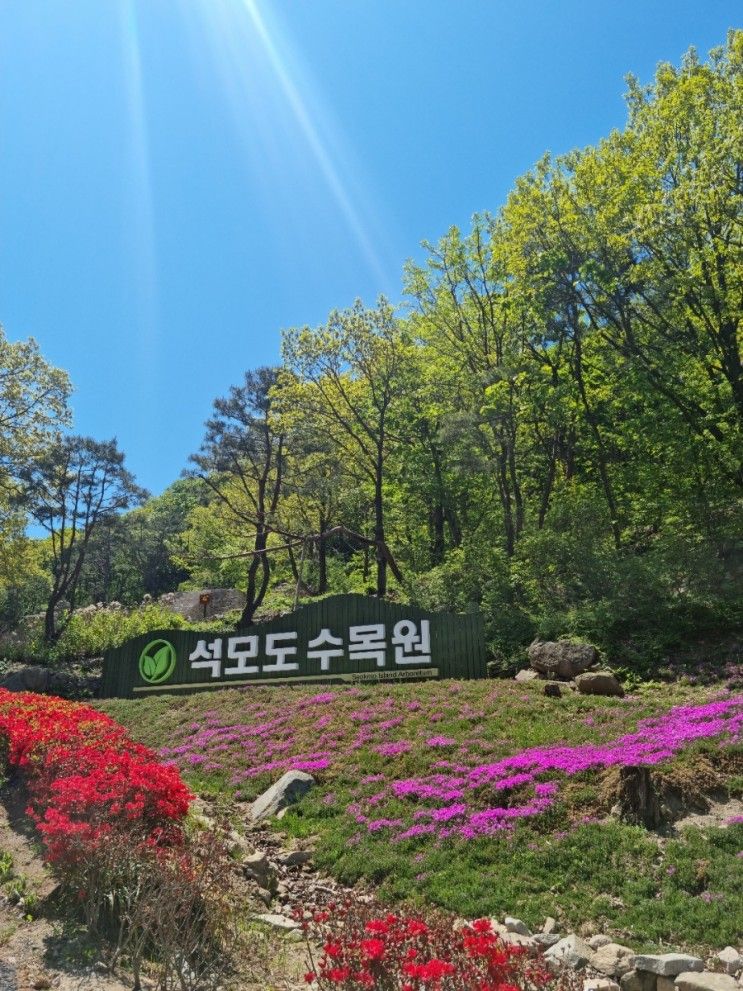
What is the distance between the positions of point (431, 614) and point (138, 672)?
9307 millimetres

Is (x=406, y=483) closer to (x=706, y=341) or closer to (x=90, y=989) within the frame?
(x=706, y=341)

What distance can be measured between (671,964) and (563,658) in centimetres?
959

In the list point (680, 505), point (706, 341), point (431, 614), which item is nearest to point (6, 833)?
point (431, 614)

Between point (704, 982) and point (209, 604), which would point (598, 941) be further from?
point (209, 604)

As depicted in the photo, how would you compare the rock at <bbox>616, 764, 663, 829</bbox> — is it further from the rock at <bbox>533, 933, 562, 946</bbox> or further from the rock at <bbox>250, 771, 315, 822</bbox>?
the rock at <bbox>250, 771, 315, 822</bbox>

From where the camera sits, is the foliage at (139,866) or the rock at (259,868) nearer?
the foliage at (139,866)

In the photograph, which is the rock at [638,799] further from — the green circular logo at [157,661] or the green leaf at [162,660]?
the green leaf at [162,660]

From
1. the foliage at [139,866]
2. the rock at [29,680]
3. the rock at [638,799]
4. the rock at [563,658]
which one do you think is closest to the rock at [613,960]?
the rock at [638,799]

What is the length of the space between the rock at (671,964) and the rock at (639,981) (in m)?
0.04

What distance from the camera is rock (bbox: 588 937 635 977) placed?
5543 millimetres

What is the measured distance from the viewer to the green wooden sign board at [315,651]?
54.3ft

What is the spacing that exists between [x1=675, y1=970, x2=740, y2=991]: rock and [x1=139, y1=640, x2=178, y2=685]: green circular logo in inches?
665

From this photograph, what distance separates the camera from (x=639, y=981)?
17.6ft

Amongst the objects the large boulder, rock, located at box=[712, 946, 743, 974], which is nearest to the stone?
rock, located at box=[712, 946, 743, 974]
